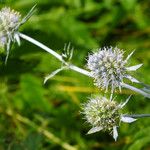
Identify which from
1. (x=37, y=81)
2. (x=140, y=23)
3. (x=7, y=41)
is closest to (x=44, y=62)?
(x=37, y=81)

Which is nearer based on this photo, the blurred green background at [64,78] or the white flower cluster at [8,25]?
the white flower cluster at [8,25]

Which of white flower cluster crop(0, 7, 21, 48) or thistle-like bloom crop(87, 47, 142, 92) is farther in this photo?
white flower cluster crop(0, 7, 21, 48)

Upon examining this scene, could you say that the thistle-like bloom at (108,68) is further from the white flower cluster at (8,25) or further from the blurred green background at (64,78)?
the blurred green background at (64,78)

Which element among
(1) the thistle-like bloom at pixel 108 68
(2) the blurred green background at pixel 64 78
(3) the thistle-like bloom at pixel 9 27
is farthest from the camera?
(2) the blurred green background at pixel 64 78

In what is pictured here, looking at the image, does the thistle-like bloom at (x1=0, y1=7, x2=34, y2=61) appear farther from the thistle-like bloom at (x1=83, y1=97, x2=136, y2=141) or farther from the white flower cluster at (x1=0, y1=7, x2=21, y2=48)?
the thistle-like bloom at (x1=83, y1=97, x2=136, y2=141)

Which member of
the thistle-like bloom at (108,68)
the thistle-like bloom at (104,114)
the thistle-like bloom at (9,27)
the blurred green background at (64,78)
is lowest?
the thistle-like bloom at (104,114)

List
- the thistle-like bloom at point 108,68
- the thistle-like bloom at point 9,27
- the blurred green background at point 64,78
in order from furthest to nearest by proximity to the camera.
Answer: the blurred green background at point 64,78, the thistle-like bloom at point 9,27, the thistle-like bloom at point 108,68

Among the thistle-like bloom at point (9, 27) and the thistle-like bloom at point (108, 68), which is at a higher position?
the thistle-like bloom at point (9, 27)

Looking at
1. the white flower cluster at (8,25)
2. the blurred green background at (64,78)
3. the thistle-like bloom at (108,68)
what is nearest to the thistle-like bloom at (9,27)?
the white flower cluster at (8,25)

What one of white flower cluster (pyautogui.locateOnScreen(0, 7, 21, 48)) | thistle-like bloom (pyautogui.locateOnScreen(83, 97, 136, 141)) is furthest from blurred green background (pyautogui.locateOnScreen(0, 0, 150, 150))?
thistle-like bloom (pyautogui.locateOnScreen(83, 97, 136, 141))
